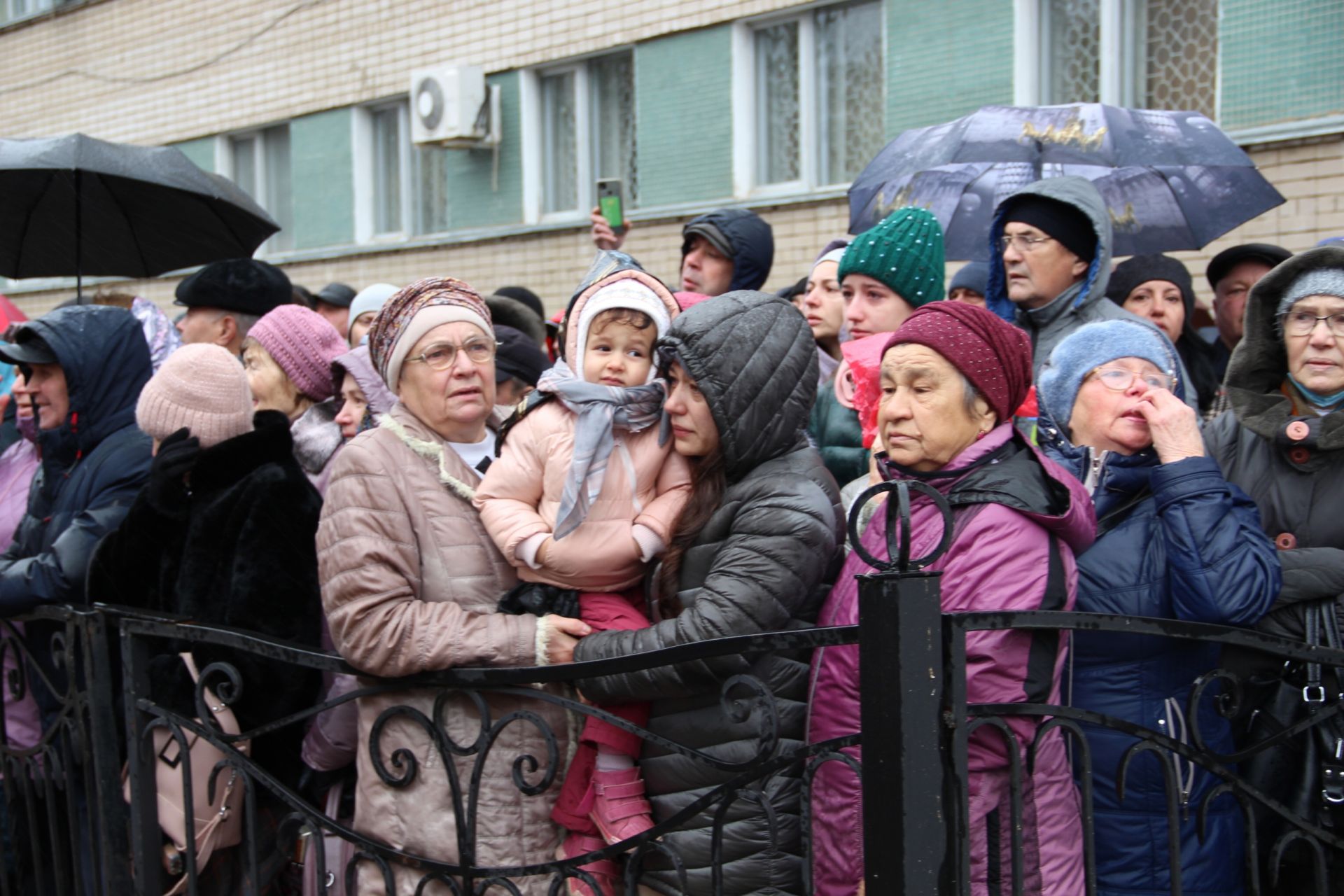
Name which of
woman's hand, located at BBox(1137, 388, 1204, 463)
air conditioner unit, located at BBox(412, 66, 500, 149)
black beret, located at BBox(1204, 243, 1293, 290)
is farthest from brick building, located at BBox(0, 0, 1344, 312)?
woman's hand, located at BBox(1137, 388, 1204, 463)

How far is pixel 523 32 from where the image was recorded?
36.0 feet

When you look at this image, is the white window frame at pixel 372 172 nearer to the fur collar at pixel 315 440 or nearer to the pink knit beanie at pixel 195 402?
the fur collar at pixel 315 440

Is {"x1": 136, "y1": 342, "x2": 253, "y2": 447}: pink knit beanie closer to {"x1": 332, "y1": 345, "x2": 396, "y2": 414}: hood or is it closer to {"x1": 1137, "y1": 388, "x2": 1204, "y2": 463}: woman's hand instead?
{"x1": 332, "y1": 345, "x2": 396, "y2": 414}: hood

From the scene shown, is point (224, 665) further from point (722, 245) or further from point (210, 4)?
point (210, 4)

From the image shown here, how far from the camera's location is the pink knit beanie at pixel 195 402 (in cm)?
343

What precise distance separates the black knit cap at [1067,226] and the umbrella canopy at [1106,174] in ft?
2.72

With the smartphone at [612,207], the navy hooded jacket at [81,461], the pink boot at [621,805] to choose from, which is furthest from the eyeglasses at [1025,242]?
the smartphone at [612,207]

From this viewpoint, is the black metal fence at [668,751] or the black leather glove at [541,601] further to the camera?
the black leather glove at [541,601]

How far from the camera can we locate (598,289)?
2863mm

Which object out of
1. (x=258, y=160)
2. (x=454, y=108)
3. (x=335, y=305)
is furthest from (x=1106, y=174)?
(x=258, y=160)

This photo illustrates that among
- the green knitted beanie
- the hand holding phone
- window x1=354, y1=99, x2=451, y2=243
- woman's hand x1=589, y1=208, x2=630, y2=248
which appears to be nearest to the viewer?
the green knitted beanie

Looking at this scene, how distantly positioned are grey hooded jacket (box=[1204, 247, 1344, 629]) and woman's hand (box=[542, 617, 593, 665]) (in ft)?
4.72

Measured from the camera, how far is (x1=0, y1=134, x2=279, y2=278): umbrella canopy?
5.38m

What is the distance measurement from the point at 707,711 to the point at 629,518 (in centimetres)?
45
